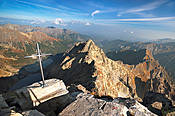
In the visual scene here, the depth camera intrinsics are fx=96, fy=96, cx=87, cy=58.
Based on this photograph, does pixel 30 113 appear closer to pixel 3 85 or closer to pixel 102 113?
pixel 102 113

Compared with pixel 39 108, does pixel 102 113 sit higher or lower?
higher

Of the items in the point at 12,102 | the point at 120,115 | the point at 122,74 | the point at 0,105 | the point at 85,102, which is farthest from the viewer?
the point at 122,74

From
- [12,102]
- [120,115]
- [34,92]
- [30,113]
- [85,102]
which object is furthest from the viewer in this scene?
[34,92]

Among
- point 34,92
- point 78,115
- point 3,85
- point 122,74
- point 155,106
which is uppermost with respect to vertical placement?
point 78,115

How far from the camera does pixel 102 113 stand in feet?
21.0

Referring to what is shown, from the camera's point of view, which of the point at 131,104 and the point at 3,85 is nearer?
the point at 131,104

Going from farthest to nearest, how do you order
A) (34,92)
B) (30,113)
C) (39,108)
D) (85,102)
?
1. (34,92)
2. (39,108)
3. (85,102)
4. (30,113)

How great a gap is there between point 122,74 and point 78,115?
Result: 84.3m

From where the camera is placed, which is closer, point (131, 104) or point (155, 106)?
point (131, 104)

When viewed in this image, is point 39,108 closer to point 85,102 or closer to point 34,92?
point 34,92

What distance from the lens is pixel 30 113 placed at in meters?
7.18

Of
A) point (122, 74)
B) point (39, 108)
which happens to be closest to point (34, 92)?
point (39, 108)

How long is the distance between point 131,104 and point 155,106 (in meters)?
11.7

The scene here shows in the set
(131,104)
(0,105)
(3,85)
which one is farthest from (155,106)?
(3,85)
